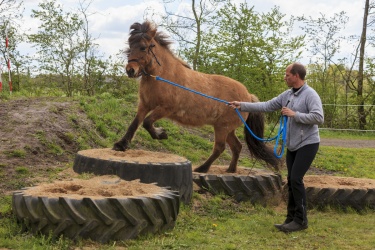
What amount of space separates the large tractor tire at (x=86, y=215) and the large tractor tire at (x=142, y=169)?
110 centimetres

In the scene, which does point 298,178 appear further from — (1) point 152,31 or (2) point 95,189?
(1) point 152,31

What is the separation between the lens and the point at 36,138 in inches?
306

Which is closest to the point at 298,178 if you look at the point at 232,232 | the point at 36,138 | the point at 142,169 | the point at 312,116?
the point at 312,116

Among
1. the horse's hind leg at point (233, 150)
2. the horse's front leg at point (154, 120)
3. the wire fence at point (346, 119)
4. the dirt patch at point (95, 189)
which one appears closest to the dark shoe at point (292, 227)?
the dirt patch at point (95, 189)

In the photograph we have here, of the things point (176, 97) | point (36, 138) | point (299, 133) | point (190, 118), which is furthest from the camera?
point (36, 138)

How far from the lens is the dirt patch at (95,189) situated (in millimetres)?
4738

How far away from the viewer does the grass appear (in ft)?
14.8

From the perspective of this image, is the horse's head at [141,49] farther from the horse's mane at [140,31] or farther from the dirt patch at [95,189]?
the dirt patch at [95,189]

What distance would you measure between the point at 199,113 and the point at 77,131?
8.94ft

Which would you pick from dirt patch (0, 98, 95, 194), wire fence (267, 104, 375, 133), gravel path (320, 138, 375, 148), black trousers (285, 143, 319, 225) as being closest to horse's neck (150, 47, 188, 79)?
dirt patch (0, 98, 95, 194)

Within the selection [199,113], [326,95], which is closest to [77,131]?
[199,113]

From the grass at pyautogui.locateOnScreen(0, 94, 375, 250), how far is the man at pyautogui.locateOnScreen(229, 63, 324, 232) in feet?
0.85

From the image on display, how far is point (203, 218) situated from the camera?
6062 millimetres

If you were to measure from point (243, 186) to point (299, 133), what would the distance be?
5.83ft
